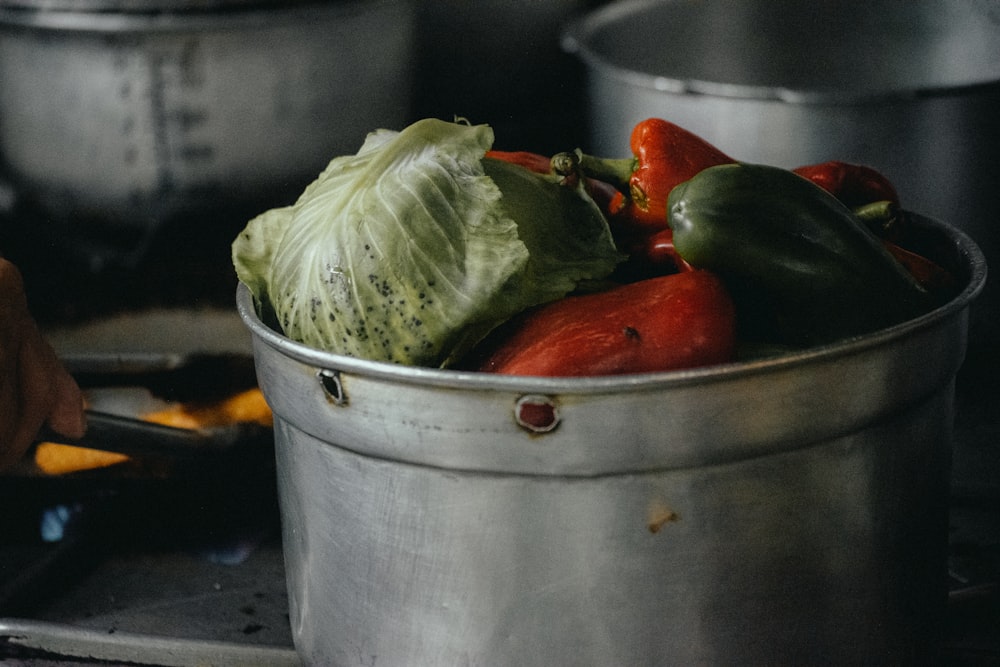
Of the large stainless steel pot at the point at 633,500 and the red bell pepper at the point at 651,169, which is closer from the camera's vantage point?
the large stainless steel pot at the point at 633,500

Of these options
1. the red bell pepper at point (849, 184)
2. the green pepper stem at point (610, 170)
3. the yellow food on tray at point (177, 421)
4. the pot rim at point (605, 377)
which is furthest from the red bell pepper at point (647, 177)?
the yellow food on tray at point (177, 421)

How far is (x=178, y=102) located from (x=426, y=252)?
2.94 ft

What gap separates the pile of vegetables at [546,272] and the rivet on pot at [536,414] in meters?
0.06

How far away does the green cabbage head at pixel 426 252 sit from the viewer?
88 cm

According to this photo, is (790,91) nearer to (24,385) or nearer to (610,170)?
(610,170)

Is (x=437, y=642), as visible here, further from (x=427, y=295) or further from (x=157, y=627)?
(x=157, y=627)

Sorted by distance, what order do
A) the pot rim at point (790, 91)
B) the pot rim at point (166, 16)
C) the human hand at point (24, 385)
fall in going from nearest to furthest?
the human hand at point (24, 385)
the pot rim at point (790, 91)
the pot rim at point (166, 16)

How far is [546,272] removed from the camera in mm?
923

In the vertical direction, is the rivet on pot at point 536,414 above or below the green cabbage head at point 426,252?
below

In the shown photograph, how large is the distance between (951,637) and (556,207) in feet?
2.11

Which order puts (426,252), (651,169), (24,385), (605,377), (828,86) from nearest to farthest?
(605,377) < (426,252) < (651,169) < (24,385) < (828,86)

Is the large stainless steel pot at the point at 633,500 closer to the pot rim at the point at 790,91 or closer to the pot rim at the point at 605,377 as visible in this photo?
the pot rim at the point at 605,377

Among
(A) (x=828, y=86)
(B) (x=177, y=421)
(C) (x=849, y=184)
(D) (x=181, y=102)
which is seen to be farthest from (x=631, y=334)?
(A) (x=828, y=86)

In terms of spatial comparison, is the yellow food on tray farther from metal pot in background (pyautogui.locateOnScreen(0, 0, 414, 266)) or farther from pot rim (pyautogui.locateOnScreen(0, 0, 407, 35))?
pot rim (pyautogui.locateOnScreen(0, 0, 407, 35))
